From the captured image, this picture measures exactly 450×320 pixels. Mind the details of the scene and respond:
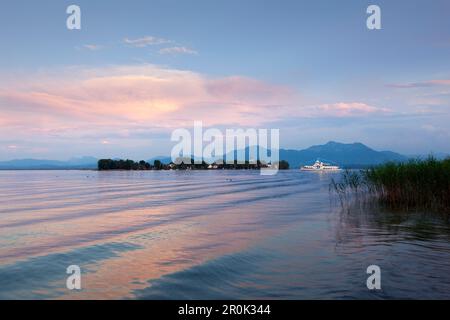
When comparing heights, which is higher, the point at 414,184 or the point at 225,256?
the point at 414,184

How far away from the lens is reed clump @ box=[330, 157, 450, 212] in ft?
100

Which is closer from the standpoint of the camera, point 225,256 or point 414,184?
point 225,256

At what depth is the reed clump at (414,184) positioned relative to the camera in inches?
1205

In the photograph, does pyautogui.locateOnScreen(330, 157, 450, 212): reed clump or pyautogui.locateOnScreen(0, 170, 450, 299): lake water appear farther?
pyautogui.locateOnScreen(330, 157, 450, 212): reed clump

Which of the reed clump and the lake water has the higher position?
the reed clump

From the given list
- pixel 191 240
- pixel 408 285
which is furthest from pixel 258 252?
pixel 408 285

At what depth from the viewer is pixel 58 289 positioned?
1391 cm

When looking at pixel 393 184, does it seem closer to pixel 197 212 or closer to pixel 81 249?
pixel 197 212

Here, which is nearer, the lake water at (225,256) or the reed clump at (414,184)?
the lake water at (225,256)

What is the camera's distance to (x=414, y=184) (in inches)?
1325

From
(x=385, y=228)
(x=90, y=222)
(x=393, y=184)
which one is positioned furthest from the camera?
(x=393, y=184)

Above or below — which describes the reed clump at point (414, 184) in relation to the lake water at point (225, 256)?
above
